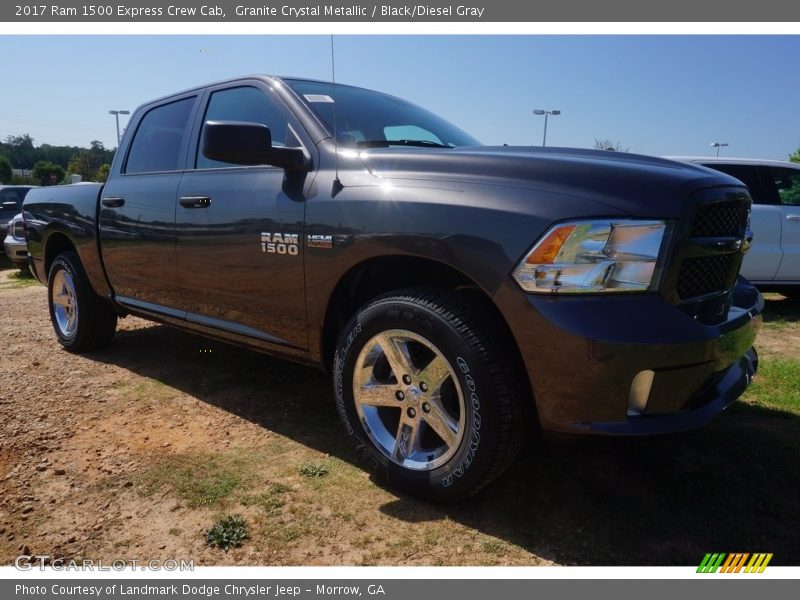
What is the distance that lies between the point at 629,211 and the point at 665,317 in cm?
37

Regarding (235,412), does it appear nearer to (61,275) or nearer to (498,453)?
(498,453)

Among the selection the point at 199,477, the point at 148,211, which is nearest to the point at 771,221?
the point at 148,211

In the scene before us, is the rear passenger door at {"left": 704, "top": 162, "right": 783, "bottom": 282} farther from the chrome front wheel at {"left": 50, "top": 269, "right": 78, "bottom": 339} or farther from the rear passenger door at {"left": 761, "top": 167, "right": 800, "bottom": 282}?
the chrome front wheel at {"left": 50, "top": 269, "right": 78, "bottom": 339}

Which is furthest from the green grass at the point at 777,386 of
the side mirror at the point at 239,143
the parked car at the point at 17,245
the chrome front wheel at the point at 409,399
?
the parked car at the point at 17,245

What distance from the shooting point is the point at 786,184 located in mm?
6516

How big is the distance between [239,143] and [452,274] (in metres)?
1.09

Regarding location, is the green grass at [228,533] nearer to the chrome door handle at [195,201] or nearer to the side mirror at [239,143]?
the side mirror at [239,143]

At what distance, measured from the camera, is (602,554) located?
206 cm

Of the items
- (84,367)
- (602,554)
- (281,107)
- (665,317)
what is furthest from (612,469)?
(84,367)

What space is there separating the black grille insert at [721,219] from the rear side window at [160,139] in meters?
2.93

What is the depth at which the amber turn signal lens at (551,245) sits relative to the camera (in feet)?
6.47

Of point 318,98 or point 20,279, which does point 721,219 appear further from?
point 20,279

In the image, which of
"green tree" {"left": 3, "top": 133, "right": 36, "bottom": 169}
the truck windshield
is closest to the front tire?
the truck windshield

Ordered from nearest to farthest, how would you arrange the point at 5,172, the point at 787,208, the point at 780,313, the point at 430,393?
the point at 430,393 → the point at 780,313 → the point at 787,208 → the point at 5,172
